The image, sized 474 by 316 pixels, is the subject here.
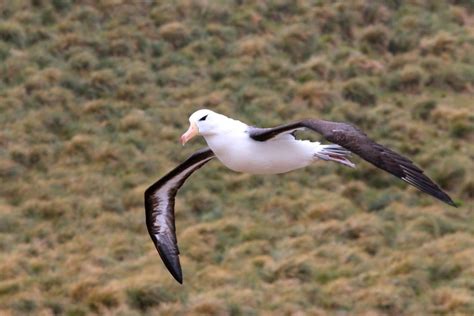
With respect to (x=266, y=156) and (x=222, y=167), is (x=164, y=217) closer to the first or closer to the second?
(x=266, y=156)

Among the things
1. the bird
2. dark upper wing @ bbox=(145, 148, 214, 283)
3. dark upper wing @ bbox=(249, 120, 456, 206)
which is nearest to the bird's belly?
the bird

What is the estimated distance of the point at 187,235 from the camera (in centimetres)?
1295

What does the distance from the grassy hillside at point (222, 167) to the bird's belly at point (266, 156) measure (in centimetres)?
447

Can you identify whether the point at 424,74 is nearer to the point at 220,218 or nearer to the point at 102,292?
the point at 220,218

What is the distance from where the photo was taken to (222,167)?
14.7 m

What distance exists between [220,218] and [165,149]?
184 centimetres

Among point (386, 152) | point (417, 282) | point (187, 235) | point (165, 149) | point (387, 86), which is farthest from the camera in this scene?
point (387, 86)

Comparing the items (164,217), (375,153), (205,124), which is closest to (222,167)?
(164,217)

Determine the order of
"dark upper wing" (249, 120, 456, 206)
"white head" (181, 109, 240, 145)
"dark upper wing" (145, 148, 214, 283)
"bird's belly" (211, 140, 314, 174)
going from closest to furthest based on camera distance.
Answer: "dark upper wing" (249, 120, 456, 206) → "bird's belly" (211, 140, 314, 174) → "white head" (181, 109, 240, 145) → "dark upper wing" (145, 148, 214, 283)

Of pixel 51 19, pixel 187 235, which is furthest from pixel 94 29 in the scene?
pixel 187 235

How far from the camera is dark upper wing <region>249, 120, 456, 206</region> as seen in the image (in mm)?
6004

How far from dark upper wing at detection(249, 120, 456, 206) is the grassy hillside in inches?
207

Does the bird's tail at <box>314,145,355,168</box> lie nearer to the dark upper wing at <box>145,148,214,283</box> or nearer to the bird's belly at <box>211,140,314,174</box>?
the bird's belly at <box>211,140,314,174</box>

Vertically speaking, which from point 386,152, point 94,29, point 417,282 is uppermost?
point 386,152
